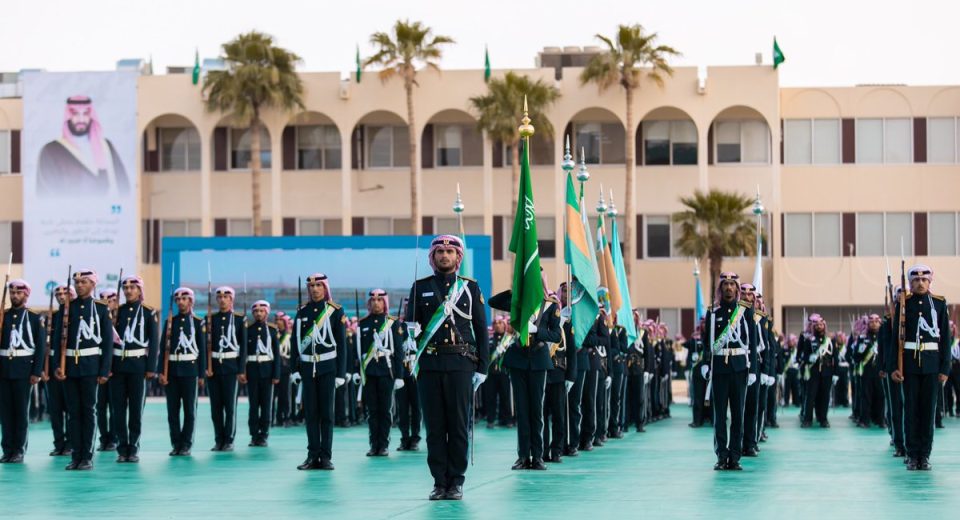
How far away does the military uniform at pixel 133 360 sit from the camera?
18312mm

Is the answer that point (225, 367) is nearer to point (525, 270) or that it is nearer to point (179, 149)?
point (525, 270)

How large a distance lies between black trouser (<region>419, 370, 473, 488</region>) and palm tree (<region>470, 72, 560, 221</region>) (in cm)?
3647

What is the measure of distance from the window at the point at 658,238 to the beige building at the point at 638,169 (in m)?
0.06

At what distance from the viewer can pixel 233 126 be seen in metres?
52.9

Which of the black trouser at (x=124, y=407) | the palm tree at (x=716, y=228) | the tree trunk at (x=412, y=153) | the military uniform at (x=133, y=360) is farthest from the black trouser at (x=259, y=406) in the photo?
the tree trunk at (x=412, y=153)

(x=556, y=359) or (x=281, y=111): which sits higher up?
(x=281, y=111)

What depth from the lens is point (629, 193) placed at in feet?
165

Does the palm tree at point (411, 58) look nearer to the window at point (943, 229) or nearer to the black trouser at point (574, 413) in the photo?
the window at point (943, 229)

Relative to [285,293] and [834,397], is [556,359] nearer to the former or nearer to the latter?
[834,397]

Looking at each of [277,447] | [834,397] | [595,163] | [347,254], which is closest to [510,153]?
[595,163]

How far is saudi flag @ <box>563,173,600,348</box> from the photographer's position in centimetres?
1836

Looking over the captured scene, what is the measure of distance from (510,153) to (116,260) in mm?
13341

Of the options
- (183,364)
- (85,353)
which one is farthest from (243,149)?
(85,353)

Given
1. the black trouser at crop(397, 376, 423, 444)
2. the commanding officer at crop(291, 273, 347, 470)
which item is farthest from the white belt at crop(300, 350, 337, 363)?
the black trouser at crop(397, 376, 423, 444)
